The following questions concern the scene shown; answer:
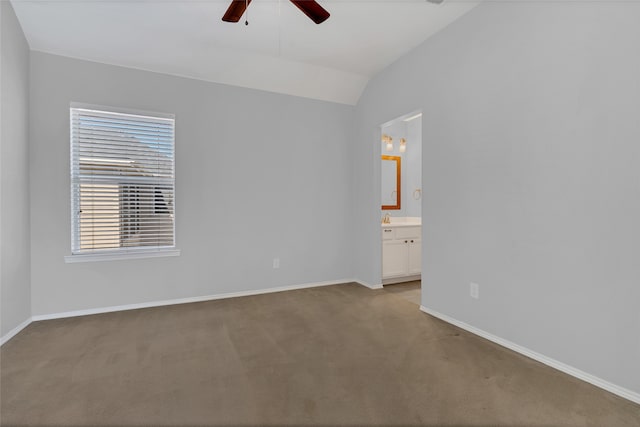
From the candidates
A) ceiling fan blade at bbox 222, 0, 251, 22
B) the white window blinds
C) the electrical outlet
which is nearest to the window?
the white window blinds

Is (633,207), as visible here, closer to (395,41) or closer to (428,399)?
(428,399)

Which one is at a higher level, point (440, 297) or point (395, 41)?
point (395, 41)

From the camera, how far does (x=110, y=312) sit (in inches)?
126

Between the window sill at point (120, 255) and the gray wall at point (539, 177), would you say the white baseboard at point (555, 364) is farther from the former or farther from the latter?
the window sill at point (120, 255)

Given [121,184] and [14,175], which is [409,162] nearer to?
[121,184]

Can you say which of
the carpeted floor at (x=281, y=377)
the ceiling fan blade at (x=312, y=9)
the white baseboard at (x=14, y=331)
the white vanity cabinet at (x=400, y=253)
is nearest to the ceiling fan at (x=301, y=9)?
the ceiling fan blade at (x=312, y=9)

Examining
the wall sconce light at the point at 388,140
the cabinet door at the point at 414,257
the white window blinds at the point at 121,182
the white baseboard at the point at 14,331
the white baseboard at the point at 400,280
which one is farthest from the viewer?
the wall sconce light at the point at 388,140

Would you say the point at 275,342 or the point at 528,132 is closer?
the point at 528,132

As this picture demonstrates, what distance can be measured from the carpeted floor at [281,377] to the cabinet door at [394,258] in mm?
1232

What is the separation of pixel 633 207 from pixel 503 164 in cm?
86

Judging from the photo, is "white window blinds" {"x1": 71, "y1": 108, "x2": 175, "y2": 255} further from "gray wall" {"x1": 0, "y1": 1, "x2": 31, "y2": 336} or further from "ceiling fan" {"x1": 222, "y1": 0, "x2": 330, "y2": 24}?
"ceiling fan" {"x1": 222, "y1": 0, "x2": 330, "y2": 24}

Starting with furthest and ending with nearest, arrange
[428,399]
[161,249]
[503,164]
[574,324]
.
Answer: [161,249], [503,164], [574,324], [428,399]

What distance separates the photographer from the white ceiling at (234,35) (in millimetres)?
2658

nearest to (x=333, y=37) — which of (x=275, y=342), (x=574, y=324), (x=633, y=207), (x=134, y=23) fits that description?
(x=134, y=23)
